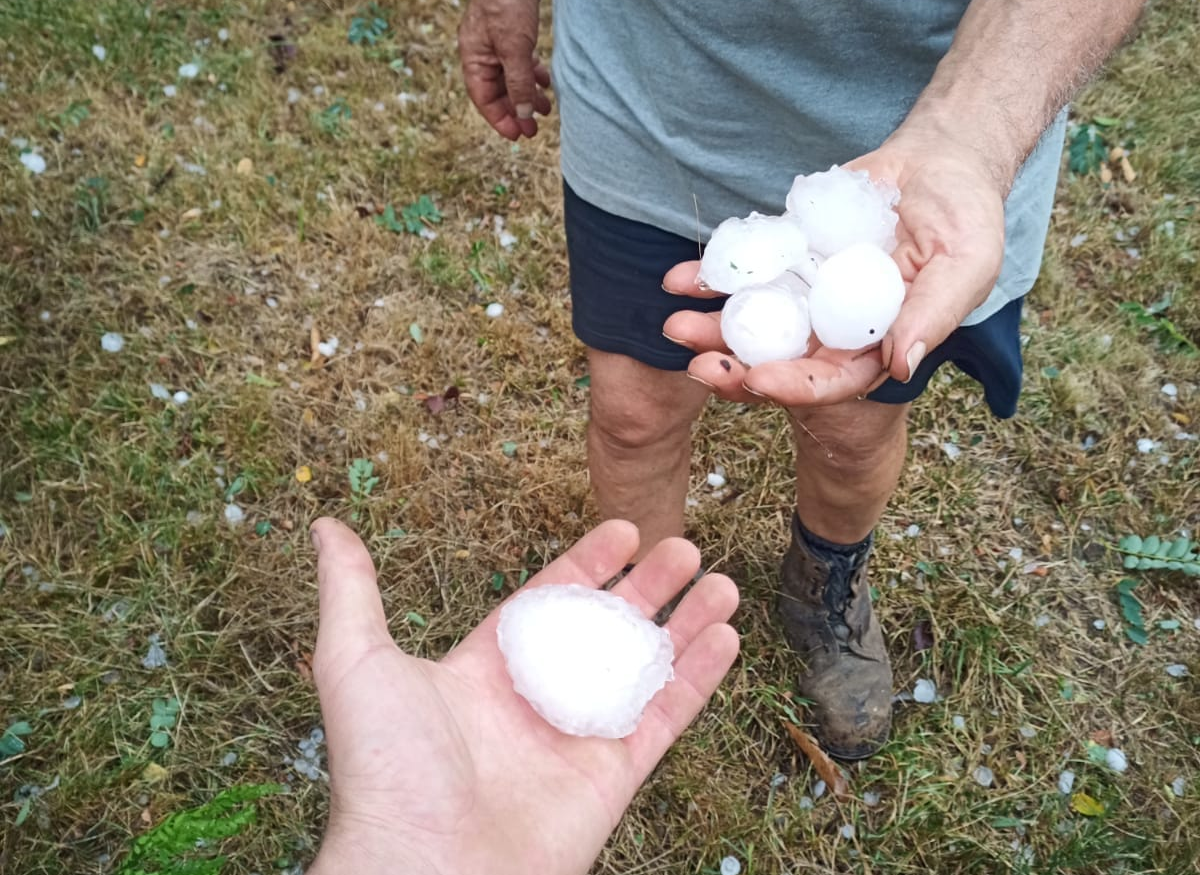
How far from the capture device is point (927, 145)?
1.33m

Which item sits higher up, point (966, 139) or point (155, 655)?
point (966, 139)

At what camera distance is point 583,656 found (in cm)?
156

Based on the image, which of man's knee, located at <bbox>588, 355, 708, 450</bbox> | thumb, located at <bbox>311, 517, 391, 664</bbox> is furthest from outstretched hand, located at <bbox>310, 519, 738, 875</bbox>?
man's knee, located at <bbox>588, 355, 708, 450</bbox>

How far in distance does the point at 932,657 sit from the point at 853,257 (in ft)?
4.15

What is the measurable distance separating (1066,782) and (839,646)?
579 mm

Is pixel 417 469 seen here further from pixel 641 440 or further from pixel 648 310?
pixel 648 310

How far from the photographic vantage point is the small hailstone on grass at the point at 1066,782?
2104 millimetres

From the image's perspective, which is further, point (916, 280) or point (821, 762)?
point (821, 762)

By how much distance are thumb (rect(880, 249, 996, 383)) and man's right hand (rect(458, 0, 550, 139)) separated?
3.39 ft

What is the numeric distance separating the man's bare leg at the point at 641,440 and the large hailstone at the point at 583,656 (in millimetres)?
399

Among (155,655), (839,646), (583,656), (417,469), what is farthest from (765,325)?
(155,655)

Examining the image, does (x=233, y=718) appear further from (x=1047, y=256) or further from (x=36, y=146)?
(x=1047, y=256)

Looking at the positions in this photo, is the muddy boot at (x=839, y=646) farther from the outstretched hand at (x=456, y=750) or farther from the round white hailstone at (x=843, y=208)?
the round white hailstone at (x=843, y=208)

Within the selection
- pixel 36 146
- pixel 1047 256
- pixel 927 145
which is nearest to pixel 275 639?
pixel 927 145
